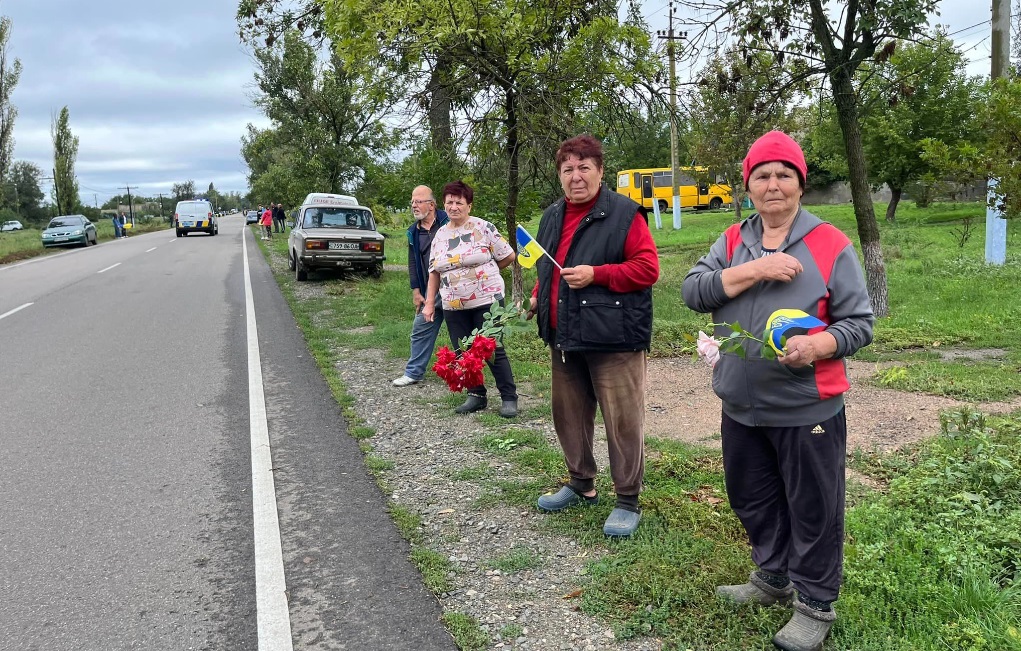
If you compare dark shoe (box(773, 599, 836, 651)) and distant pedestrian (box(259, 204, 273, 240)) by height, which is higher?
distant pedestrian (box(259, 204, 273, 240))

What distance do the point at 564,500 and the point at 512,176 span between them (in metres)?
6.35

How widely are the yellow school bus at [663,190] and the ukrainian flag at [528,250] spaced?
39.7m

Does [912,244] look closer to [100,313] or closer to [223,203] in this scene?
[100,313]

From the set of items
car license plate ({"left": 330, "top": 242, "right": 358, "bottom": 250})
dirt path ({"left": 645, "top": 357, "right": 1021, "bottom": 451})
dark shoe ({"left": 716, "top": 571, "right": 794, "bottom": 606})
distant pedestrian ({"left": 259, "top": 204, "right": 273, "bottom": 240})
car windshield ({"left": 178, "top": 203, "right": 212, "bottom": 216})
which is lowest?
dark shoe ({"left": 716, "top": 571, "right": 794, "bottom": 606})

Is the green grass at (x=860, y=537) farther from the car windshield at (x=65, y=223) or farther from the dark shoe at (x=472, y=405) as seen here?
the car windshield at (x=65, y=223)

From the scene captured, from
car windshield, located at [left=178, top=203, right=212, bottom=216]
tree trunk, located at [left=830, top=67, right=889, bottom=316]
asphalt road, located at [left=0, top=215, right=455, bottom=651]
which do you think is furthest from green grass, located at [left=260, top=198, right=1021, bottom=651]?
car windshield, located at [left=178, top=203, right=212, bottom=216]

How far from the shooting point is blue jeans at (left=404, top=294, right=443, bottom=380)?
7137 mm

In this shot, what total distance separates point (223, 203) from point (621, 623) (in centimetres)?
19319

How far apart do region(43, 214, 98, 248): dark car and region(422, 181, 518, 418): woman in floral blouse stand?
107 feet

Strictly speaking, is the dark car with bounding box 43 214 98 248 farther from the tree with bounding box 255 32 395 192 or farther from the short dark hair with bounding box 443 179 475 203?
the short dark hair with bounding box 443 179 475 203

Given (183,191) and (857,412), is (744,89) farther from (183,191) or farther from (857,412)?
(183,191)

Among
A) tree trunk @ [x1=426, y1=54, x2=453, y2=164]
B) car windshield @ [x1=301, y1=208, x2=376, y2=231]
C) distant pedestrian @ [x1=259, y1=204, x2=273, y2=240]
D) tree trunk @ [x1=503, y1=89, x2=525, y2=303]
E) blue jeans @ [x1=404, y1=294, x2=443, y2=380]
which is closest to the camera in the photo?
blue jeans @ [x1=404, y1=294, x2=443, y2=380]

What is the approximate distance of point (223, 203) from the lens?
591 feet

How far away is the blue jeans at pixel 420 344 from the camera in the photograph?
7.14 m
